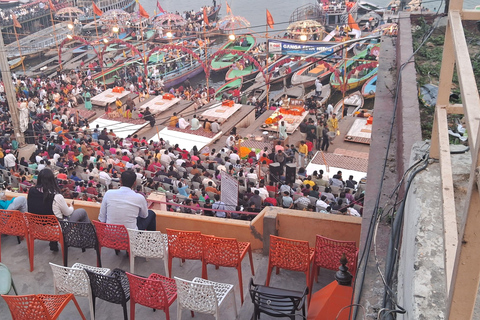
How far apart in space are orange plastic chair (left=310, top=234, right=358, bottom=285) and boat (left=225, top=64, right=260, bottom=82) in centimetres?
2671

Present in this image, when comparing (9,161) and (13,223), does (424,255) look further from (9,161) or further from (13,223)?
(9,161)

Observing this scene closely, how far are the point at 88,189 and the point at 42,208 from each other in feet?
15.7

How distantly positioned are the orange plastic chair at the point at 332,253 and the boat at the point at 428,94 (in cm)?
223

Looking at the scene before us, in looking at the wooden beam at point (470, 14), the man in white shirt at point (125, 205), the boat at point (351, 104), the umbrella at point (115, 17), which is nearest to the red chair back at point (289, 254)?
the man in white shirt at point (125, 205)

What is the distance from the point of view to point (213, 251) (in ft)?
17.2

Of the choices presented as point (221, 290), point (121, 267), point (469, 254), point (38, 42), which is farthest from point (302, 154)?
point (38, 42)

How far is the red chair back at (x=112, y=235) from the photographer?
556 centimetres

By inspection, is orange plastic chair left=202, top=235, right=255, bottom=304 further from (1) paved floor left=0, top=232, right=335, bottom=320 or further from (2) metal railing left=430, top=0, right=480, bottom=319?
(2) metal railing left=430, top=0, right=480, bottom=319

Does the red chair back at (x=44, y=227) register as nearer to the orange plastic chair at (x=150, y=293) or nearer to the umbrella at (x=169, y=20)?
the orange plastic chair at (x=150, y=293)

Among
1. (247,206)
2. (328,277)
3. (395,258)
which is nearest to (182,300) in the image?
(328,277)

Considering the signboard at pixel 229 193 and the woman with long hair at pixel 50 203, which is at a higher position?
the woman with long hair at pixel 50 203

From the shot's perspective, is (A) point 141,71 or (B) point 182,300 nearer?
(B) point 182,300

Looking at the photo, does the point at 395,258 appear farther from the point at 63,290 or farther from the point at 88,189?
the point at 88,189

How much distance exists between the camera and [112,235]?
564 cm
